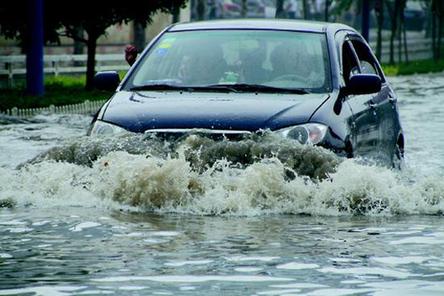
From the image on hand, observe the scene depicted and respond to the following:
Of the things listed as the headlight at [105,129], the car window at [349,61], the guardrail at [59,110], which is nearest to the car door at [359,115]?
the car window at [349,61]

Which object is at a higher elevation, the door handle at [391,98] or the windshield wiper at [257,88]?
the windshield wiper at [257,88]

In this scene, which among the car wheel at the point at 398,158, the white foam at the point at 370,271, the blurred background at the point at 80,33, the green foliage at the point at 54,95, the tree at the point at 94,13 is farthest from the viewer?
the tree at the point at 94,13

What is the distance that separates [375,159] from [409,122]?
42.2 feet

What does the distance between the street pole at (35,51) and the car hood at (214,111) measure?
63.8 feet

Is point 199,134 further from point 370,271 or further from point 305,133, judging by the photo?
point 370,271

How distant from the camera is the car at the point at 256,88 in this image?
12336 mm

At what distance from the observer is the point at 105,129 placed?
41.6ft

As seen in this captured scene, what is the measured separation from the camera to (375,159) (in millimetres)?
14016

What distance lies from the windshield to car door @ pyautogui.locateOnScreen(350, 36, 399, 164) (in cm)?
75

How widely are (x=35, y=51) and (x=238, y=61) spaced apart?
19.1m

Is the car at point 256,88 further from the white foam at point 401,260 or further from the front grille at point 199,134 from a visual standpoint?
the white foam at point 401,260

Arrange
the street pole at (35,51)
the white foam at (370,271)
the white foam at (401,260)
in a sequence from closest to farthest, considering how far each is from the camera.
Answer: the white foam at (370,271) < the white foam at (401,260) < the street pole at (35,51)

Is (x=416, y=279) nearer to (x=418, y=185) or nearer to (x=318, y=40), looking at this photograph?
(x=418, y=185)

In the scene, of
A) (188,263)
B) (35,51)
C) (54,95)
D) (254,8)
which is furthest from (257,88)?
(254,8)
